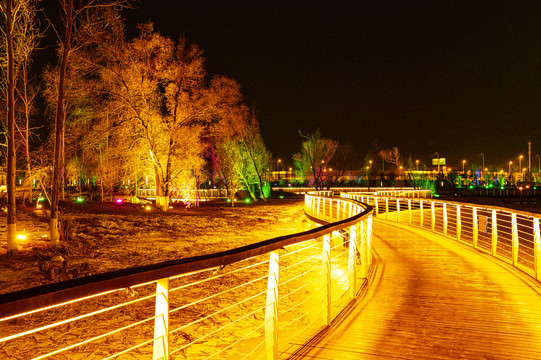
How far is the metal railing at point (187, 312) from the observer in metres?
2.03

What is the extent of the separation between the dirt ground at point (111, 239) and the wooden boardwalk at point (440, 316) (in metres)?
7.00

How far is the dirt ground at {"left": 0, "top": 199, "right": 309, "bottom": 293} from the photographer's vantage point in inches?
397

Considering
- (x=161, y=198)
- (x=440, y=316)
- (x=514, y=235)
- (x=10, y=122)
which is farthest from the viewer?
(x=161, y=198)

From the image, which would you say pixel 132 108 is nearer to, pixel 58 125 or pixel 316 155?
pixel 58 125

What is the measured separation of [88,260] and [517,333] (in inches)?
412

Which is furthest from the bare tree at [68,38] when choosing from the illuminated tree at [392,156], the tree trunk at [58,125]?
the illuminated tree at [392,156]

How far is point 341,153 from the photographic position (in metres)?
70.8

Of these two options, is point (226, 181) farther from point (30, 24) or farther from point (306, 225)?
point (30, 24)

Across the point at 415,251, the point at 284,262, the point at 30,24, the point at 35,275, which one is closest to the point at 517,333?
the point at 415,251

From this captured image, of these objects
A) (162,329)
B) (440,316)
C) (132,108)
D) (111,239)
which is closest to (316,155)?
(132,108)

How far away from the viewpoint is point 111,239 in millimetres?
15117

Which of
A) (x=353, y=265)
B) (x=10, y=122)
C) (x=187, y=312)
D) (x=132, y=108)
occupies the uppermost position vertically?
(x=132, y=108)

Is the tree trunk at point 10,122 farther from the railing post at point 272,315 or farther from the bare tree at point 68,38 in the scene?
the railing post at point 272,315

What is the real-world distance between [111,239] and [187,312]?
336 inches
